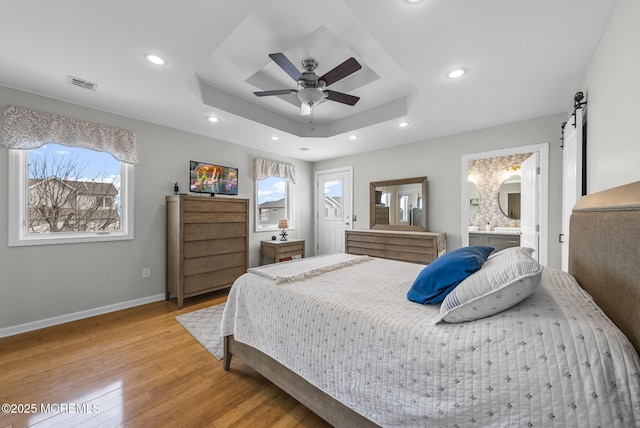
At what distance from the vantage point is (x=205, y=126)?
3.38m

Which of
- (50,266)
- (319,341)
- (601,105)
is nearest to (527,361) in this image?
(319,341)

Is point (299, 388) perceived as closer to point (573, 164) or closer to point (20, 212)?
point (573, 164)

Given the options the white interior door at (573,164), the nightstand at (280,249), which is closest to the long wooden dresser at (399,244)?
the nightstand at (280,249)

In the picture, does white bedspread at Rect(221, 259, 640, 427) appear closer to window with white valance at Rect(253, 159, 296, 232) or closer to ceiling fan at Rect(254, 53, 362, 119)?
ceiling fan at Rect(254, 53, 362, 119)

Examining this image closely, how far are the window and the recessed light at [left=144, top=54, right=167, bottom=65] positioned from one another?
2.59m

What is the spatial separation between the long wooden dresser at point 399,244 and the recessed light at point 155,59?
3.40 metres

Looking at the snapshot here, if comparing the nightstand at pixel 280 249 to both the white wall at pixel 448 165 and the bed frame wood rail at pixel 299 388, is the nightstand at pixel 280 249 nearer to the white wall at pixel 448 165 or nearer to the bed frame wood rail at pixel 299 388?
the white wall at pixel 448 165

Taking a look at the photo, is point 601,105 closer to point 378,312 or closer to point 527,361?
point 527,361

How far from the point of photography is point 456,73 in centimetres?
212

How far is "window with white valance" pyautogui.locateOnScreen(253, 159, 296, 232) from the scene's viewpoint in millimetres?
4523

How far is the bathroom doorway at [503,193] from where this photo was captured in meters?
3.10

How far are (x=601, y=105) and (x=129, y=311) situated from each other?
4.75 meters

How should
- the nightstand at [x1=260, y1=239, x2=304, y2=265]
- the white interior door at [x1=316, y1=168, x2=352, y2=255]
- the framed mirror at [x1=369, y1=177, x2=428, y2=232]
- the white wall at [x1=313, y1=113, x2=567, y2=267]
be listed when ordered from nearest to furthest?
the white wall at [x1=313, y1=113, x2=567, y2=267] < the framed mirror at [x1=369, y1=177, x2=428, y2=232] < the nightstand at [x1=260, y1=239, x2=304, y2=265] < the white interior door at [x1=316, y1=168, x2=352, y2=255]

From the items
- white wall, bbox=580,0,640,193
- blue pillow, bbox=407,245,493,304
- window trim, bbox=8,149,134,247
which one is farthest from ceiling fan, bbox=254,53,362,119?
window trim, bbox=8,149,134,247
